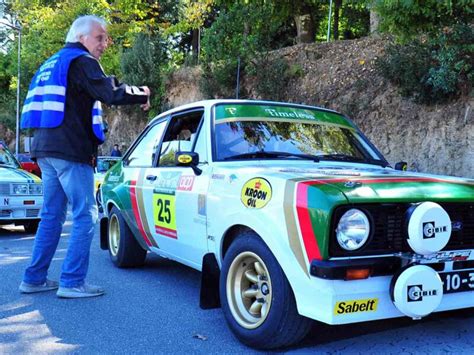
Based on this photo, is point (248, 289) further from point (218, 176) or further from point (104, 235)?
point (104, 235)

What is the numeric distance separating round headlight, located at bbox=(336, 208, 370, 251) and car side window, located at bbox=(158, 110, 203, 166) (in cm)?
195

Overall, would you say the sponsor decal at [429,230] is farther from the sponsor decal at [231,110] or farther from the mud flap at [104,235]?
the mud flap at [104,235]

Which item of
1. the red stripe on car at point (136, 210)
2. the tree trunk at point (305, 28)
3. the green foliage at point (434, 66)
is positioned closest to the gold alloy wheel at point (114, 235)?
the red stripe on car at point (136, 210)

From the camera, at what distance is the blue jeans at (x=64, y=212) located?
14.2 feet

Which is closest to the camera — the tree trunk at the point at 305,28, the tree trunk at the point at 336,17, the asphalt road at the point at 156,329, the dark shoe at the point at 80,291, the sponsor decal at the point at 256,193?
the sponsor decal at the point at 256,193

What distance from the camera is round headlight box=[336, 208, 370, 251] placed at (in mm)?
2826

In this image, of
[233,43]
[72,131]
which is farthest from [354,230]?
[233,43]

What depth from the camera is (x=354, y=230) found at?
2.83m

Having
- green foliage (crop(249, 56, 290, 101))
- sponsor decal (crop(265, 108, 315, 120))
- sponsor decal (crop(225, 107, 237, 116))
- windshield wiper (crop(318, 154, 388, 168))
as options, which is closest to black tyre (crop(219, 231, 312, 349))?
windshield wiper (crop(318, 154, 388, 168))

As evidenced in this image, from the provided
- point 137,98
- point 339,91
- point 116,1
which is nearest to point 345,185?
point 137,98

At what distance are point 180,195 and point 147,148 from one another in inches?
49.5

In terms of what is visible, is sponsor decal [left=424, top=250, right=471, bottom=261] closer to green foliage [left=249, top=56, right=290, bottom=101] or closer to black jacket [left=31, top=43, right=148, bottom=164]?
black jacket [left=31, top=43, right=148, bottom=164]

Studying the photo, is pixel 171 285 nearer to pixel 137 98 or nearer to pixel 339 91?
pixel 137 98

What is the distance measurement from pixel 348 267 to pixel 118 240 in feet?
11.4
